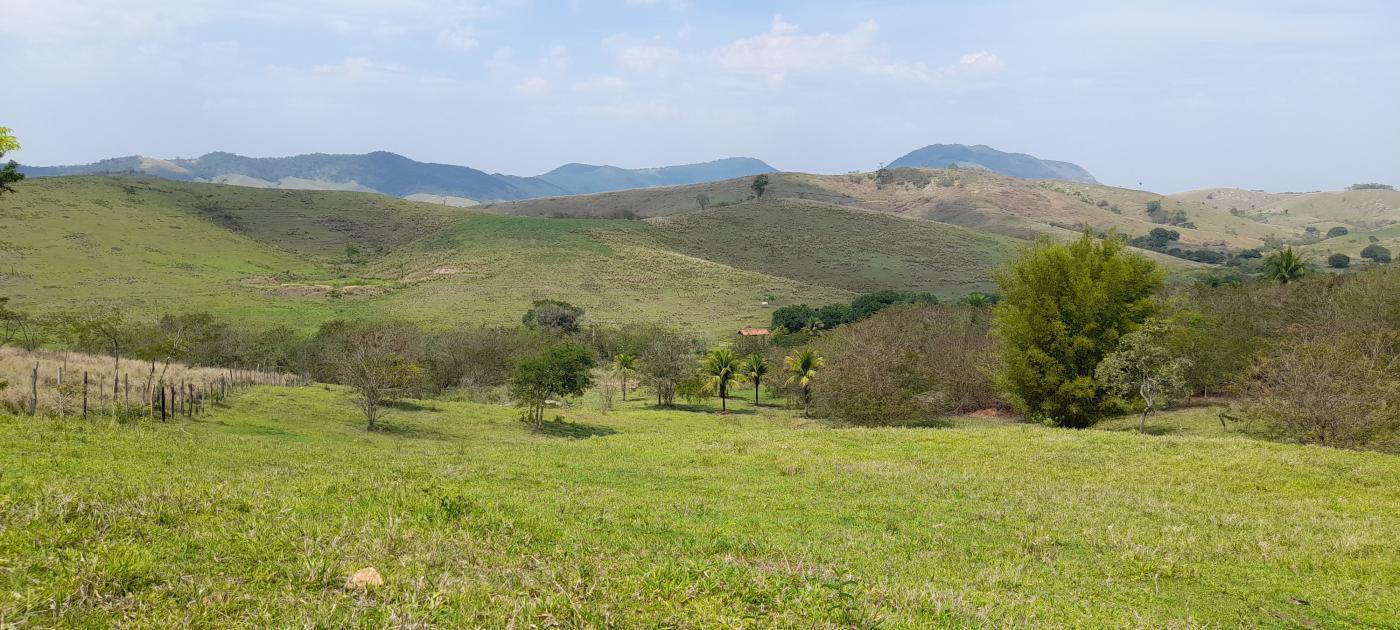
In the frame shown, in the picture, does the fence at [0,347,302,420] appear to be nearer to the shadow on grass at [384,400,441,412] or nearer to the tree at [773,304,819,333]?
the shadow on grass at [384,400,441,412]

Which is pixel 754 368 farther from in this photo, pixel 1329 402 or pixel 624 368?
pixel 1329 402

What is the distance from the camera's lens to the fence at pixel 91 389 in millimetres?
19906

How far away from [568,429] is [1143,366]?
2777 centimetres

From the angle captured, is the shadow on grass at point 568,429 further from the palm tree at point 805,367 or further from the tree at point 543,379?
the palm tree at point 805,367

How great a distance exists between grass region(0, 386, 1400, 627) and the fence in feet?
7.48

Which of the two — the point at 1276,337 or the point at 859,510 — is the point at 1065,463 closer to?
the point at 859,510

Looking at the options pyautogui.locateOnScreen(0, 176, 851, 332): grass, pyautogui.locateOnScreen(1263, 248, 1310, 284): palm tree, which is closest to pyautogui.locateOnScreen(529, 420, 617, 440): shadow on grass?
pyautogui.locateOnScreen(0, 176, 851, 332): grass

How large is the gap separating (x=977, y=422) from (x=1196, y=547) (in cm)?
3859

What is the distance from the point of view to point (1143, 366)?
1214 inches

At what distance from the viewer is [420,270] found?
120 metres

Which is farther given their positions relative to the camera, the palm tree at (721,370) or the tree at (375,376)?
the palm tree at (721,370)

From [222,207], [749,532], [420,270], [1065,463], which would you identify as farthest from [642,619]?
[222,207]

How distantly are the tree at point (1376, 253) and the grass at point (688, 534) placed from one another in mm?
196238

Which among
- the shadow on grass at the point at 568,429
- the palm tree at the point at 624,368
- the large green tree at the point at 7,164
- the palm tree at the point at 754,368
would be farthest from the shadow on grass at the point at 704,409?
the large green tree at the point at 7,164
